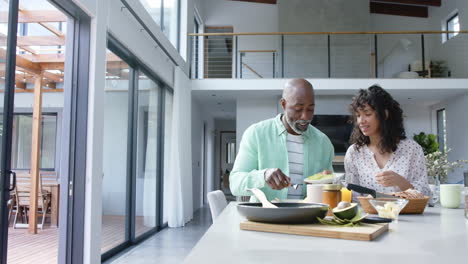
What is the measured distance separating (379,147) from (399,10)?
1055 centimetres

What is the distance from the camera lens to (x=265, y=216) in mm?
1073

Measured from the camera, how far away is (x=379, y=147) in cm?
202

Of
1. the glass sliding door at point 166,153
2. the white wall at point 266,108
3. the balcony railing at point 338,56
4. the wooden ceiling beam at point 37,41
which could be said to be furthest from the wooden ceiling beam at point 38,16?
the white wall at point 266,108

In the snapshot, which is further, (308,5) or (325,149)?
(308,5)

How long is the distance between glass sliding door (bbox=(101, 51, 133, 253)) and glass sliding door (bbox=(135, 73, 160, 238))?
15.2 inches

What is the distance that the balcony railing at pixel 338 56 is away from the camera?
9.53 meters

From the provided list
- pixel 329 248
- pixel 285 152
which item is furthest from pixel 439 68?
pixel 329 248

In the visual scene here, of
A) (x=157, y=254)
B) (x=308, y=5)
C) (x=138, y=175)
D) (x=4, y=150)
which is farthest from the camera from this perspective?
(x=308, y=5)

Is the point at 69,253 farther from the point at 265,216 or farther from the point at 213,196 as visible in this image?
the point at 265,216

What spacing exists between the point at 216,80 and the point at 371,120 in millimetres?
6383

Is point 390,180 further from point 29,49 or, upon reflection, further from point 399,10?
point 399,10

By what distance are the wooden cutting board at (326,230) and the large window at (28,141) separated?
7.10 feet

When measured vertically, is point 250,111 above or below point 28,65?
above

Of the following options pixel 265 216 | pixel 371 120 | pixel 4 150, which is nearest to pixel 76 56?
pixel 4 150
